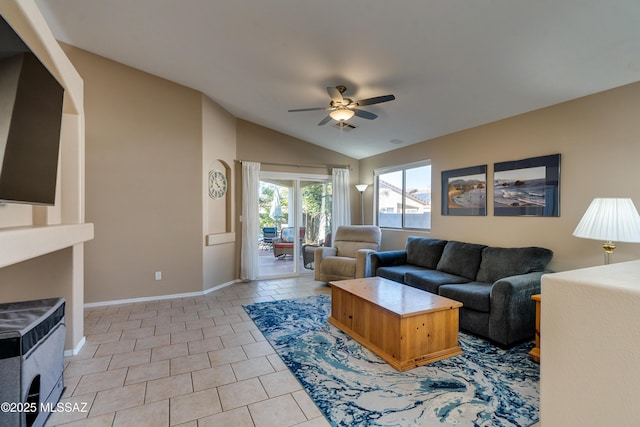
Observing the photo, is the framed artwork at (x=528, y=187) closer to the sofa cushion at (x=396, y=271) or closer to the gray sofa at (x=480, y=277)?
Result: the gray sofa at (x=480, y=277)

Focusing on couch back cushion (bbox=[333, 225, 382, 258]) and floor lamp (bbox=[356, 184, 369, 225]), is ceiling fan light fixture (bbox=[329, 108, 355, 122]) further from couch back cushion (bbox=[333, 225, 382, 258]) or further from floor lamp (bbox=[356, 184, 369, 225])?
floor lamp (bbox=[356, 184, 369, 225])

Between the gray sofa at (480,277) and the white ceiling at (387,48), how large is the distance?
169 centimetres

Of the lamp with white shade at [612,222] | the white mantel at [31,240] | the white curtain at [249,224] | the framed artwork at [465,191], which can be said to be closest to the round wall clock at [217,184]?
the white curtain at [249,224]

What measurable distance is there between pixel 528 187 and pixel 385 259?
2051 millimetres

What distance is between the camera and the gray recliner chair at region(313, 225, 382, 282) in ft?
15.7

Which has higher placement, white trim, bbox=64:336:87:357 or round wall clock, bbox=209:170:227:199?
round wall clock, bbox=209:170:227:199

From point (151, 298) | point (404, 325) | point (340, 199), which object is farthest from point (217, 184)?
point (404, 325)

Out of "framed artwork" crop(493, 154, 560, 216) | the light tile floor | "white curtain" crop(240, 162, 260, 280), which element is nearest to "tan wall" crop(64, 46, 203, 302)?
the light tile floor

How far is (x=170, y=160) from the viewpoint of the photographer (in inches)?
174

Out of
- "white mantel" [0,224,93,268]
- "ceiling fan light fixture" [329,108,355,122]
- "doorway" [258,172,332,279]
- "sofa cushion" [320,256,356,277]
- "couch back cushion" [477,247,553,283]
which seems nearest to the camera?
"white mantel" [0,224,93,268]

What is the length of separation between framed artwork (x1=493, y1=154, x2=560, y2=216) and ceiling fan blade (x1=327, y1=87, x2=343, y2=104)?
7.28ft

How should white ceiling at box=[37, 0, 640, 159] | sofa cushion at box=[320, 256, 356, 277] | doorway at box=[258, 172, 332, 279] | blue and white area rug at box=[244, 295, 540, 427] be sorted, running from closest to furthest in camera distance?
1. blue and white area rug at box=[244, 295, 540, 427]
2. white ceiling at box=[37, 0, 640, 159]
3. sofa cushion at box=[320, 256, 356, 277]
4. doorway at box=[258, 172, 332, 279]

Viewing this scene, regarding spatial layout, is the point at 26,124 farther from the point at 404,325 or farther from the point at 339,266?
the point at 339,266

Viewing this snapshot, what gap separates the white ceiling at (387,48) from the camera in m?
2.20
